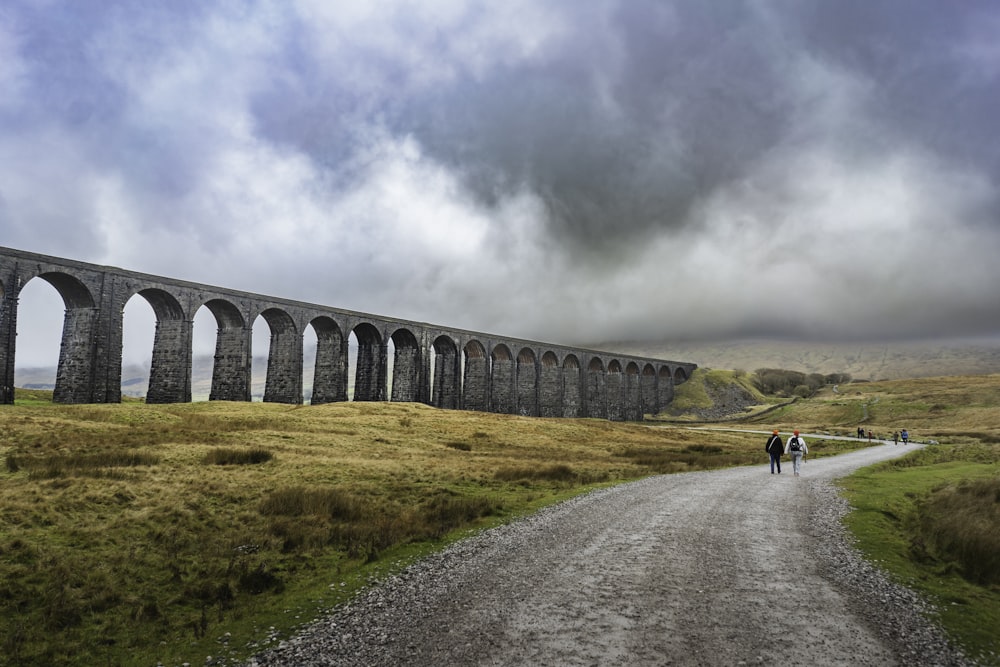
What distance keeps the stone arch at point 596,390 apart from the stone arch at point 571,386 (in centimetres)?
211

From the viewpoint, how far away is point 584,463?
26.1 m

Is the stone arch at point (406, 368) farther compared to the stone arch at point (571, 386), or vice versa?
the stone arch at point (571, 386)

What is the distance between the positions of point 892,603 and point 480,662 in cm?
575

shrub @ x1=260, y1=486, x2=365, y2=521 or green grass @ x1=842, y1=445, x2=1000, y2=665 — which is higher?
shrub @ x1=260, y1=486, x2=365, y2=521

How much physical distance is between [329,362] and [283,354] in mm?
5588

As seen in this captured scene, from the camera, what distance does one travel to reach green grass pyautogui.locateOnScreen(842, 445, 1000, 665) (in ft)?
23.3

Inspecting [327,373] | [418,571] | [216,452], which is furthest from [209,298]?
[418,571]

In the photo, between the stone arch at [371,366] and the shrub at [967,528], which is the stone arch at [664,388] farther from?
the shrub at [967,528]

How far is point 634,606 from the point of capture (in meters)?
7.13

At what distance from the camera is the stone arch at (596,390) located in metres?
94.8

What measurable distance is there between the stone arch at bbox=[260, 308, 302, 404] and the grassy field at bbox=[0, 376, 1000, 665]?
64.3 feet

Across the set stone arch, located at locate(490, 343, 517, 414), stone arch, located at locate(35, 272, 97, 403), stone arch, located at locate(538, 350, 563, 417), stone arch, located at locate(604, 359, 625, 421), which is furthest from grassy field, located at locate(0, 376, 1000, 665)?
stone arch, located at locate(604, 359, 625, 421)

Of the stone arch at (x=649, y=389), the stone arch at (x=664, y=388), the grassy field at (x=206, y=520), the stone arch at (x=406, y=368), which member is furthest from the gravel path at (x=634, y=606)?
the stone arch at (x=664, y=388)

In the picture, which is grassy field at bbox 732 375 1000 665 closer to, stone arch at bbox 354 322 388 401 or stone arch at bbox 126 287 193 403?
stone arch at bbox 126 287 193 403
